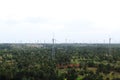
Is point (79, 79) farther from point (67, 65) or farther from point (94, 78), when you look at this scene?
point (67, 65)

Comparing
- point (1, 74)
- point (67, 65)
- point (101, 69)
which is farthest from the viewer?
point (67, 65)

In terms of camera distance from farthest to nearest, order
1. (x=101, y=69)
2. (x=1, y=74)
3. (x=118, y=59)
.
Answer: (x=118, y=59)
(x=101, y=69)
(x=1, y=74)

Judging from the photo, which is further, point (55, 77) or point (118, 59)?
point (118, 59)

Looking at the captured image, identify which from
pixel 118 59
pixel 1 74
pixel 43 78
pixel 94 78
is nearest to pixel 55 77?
pixel 43 78

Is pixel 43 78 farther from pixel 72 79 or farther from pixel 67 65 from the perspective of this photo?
pixel 67 65

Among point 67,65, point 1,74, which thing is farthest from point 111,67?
point 1,74

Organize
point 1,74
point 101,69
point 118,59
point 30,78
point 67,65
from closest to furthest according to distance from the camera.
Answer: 1. point 30,78
2. point 1,74
3. point 101,69
4. point 67,65
5. point 118,59

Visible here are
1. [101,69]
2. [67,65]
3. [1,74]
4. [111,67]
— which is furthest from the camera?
[67,65]

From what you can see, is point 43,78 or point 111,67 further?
point 111,67
